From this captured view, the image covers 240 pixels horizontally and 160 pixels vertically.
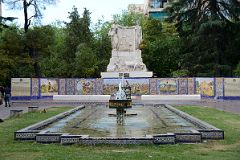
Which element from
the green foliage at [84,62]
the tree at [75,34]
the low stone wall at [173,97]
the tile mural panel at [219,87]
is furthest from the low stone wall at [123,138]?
the tree at [75,34]

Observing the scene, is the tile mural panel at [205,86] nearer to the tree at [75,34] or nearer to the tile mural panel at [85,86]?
the tile mural panel at [85,86]

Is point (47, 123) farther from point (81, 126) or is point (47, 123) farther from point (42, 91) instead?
point (42, 91)

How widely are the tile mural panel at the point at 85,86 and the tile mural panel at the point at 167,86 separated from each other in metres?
6.18

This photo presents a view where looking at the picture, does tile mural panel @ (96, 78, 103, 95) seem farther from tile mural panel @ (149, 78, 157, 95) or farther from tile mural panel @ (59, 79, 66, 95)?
tile mural panel @ (149, 78, 157, 95)

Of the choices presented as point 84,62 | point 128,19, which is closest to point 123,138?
point 84,62

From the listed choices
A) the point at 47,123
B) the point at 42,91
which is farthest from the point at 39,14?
the point at 47,123

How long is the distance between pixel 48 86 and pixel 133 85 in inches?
312

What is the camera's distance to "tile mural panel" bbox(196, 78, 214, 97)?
41000 millimetres

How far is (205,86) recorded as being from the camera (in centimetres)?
4138

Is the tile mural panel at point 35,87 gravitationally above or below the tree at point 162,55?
below

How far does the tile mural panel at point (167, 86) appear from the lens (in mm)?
42031

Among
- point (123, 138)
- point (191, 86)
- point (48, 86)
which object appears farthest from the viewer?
point (48, 86)

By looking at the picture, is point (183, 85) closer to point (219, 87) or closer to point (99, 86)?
point (219, 87)

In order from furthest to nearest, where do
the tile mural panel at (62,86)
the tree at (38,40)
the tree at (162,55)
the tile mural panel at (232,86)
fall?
the tree at (162,55) → the tree at (38,40) → the tile mural panel at (62,86) → the tile mural panel at (232,86)
